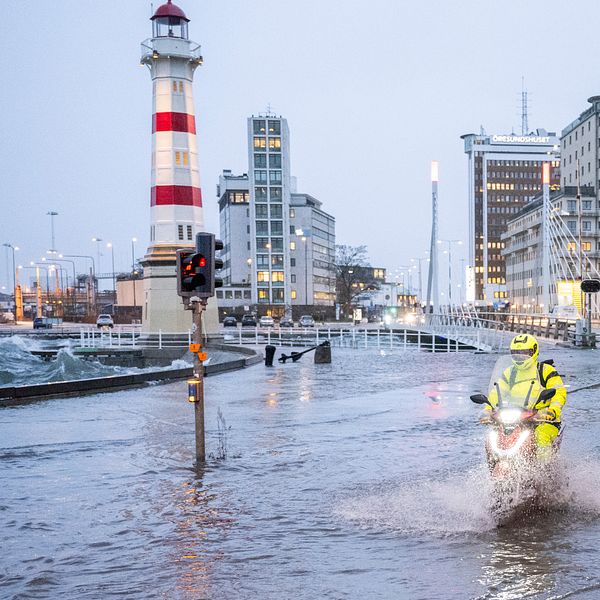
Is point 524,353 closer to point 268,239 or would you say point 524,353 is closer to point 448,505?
point 448,505

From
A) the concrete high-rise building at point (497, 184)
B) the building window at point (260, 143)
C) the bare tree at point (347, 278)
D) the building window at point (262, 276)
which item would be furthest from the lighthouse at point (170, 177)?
the concrete high-rise building at point (497, 184)

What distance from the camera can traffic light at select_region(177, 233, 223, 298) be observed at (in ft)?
33.8

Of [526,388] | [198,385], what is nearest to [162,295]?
[198,385]

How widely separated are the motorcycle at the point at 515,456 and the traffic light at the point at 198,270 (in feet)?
13.4

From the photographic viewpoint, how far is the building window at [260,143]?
376 ft

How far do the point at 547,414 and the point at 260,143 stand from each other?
363 feet

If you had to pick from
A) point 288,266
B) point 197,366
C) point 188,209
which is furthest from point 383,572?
point 288,266

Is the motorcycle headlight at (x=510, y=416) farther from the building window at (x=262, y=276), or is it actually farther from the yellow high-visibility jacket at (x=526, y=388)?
the building window at (x=262, y=276)

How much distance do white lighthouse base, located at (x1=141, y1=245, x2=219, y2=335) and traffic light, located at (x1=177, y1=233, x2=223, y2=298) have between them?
32.4m

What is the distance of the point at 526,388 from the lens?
7.34 m

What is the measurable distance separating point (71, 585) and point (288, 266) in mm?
113240

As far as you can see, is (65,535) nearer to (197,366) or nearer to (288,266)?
(197,366)

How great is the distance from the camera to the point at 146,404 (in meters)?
17.7

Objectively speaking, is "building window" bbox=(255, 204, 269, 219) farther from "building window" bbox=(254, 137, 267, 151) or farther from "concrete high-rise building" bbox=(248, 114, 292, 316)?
"building window" bbox=(254, 137, 267, 151)
